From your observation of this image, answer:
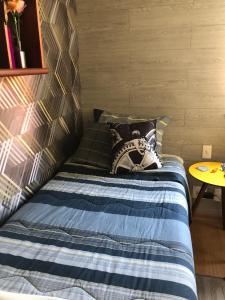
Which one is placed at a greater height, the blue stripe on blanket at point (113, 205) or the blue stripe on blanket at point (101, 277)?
the blue stripe on blanket at point (113, 205)

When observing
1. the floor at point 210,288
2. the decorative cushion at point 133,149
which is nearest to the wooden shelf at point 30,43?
the decorative cushion at point 133,149

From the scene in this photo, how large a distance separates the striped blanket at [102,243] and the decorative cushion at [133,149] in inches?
5.8

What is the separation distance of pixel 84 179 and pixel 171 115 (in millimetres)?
985

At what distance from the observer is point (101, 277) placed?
3.20 feet

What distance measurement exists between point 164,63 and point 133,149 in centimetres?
84

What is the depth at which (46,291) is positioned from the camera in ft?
3.03

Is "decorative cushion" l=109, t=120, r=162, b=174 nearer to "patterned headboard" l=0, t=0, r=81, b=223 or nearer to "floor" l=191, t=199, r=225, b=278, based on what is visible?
"patterned headboard" l=0, t=0, r=81, b=223

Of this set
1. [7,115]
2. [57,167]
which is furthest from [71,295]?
[57,167]

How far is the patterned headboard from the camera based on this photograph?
149 cm

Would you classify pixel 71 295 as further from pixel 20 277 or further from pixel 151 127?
pixel 151 127

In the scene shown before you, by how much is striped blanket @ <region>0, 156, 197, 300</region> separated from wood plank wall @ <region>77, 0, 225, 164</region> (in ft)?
2.42

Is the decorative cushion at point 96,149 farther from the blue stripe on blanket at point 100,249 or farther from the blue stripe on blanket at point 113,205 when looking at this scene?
the blue stripe on blanket at point 100,249

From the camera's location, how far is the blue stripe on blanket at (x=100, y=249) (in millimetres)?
1060

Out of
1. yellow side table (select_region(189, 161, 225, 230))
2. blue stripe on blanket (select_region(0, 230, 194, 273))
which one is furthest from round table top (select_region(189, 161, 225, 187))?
Result: blue stripe on blanket (select_region(0, 230, 194, 273))
